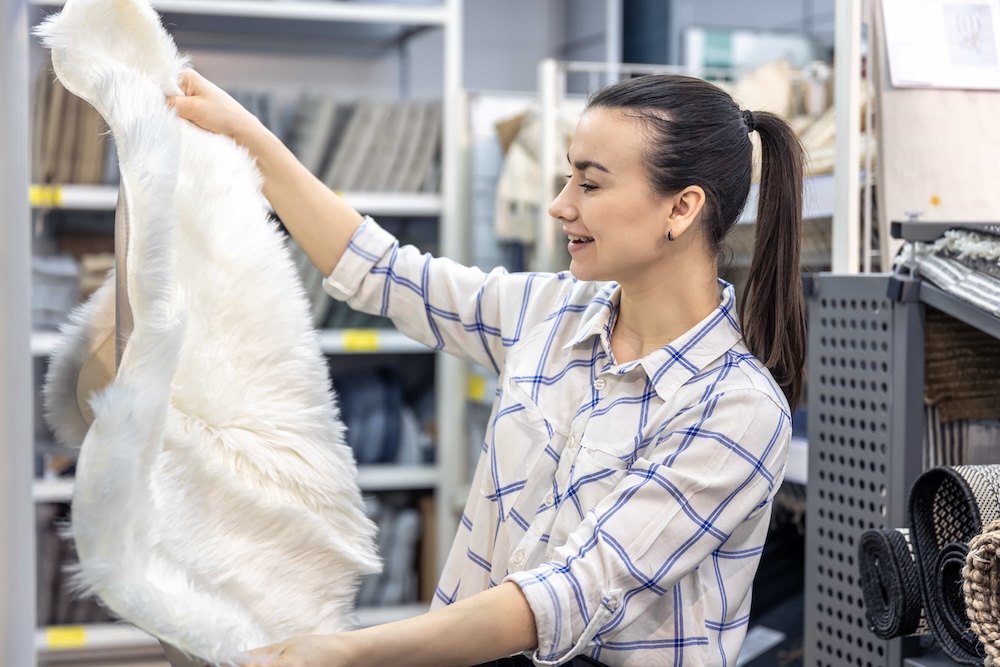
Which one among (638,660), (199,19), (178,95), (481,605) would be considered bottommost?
(638,660)

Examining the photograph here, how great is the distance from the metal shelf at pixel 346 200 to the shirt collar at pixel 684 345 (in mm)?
1732

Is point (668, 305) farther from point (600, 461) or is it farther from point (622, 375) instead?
point (600, 461)

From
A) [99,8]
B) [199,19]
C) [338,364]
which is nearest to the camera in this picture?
[99,8]

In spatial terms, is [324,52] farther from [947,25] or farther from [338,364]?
[947,25]

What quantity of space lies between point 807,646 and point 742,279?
1.08 metres

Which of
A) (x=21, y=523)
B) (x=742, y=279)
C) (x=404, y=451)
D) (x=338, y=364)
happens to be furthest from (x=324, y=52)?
(x=21, y=523)

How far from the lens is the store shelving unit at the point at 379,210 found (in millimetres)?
2674

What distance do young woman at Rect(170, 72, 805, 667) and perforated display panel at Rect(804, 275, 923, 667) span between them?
15 cm

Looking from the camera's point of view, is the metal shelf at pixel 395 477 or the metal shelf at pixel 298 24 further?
the metal shelf at pixel 395 477

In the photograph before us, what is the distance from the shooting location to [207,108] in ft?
3.57

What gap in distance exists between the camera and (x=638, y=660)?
1.08m

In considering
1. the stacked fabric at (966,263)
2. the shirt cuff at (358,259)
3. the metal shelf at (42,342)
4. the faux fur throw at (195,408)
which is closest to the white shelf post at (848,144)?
the stacked fabric at (966,263)

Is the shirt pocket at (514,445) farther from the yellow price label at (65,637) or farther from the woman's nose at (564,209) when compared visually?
the yellow price label at (65,637)

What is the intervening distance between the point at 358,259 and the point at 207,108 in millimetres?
284
